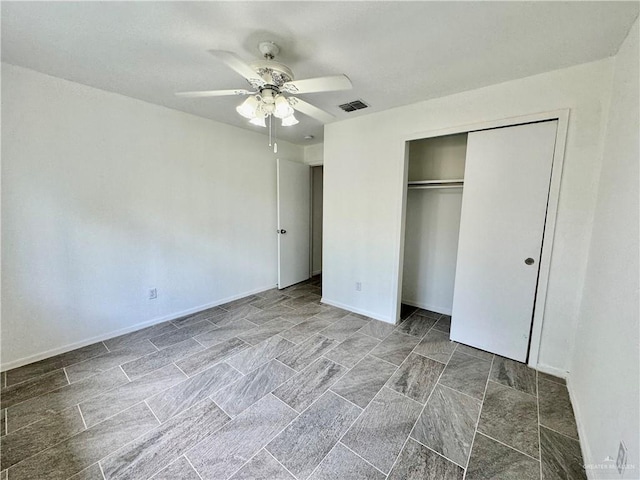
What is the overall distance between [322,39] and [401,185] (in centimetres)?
157

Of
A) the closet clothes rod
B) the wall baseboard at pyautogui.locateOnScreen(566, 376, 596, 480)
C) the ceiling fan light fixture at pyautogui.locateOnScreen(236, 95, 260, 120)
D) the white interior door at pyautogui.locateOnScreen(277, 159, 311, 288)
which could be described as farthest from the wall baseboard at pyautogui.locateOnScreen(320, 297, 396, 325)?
the ceiling fan light fixture at pyautogui.locateOnScreen(236, 95, 260, 120)

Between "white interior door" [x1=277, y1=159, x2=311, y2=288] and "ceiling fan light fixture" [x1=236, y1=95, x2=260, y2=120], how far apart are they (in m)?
2.18

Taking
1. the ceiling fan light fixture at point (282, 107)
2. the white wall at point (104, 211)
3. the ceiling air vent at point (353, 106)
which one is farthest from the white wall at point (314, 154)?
the ceiling fan light fixture at point (282, 107)

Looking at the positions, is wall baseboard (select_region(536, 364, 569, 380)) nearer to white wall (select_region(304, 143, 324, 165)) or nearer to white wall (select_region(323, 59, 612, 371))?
white wall (select_region(323, 59, 612, 371))

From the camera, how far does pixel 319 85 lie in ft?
4.88

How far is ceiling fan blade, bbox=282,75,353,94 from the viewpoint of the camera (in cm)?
141

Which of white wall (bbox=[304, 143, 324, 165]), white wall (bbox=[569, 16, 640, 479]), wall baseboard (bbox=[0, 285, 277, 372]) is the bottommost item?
wall baseboard (bbox=[0, 285, 277, 372])

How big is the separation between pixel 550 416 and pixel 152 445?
2.48m

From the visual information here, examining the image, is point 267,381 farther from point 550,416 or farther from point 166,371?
point 550,416

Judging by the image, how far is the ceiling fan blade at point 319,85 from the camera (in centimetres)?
141

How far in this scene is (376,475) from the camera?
130cm

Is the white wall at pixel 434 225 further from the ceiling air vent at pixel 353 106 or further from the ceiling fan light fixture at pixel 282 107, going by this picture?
the ceiling fan light fixture at pixel 282 107

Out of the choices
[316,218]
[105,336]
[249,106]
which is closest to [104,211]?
[105,336]

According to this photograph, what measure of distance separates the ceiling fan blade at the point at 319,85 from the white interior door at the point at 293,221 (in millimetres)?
2336
